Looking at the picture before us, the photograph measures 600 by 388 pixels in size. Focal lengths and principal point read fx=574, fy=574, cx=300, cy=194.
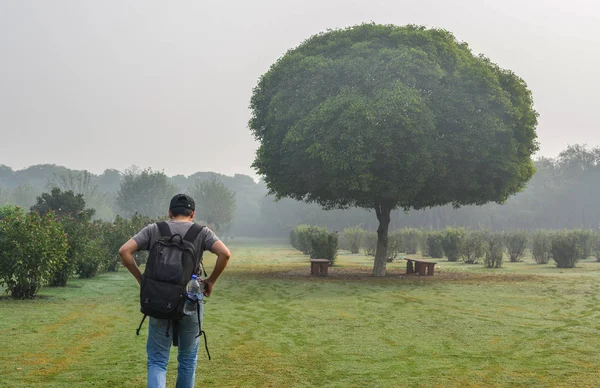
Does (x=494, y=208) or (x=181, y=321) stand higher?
(x=494, y=208)

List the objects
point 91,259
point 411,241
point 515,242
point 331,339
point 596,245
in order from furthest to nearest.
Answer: point 411,241
point 596,245
point 515,242
point 91,259
point 331,339

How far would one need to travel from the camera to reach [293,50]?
2459 cm

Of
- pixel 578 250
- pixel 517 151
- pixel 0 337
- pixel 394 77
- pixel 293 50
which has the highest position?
pixel 293 50

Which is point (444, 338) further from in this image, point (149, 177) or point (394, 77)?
point (149, 177)

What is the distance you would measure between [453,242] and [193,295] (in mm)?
33521

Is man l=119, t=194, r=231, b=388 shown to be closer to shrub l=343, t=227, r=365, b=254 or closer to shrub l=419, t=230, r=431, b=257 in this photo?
shrub l=419, t=230, r=431, b=257

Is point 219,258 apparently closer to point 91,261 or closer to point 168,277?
point 168,277

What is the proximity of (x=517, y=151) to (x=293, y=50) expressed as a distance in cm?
1021

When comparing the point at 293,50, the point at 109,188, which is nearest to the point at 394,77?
the point at 293,50

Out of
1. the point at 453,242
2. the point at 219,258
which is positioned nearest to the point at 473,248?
the point at 453,242

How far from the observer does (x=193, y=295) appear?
4793 millimetres

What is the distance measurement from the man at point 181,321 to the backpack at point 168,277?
0.30 feet

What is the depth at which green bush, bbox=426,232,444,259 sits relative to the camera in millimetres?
39438

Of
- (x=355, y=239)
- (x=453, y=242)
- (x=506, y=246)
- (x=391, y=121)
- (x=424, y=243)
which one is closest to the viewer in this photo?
(x=391, y=121)
